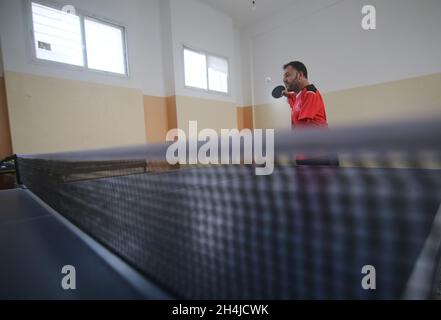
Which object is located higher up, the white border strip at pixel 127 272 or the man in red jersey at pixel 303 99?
the man in red jersey at pixel 303 99

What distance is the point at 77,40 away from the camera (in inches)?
159

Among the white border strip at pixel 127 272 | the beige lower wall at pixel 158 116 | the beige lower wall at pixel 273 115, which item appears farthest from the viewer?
the beige lower wall at pixel 273 115

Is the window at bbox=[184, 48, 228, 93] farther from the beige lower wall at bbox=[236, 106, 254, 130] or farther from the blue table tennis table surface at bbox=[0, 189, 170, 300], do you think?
the blue table tennis table surface at bbox=[0, 189, 170, 300]

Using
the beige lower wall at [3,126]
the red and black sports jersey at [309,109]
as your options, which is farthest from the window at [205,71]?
the red and black sports jersey at [309,109]

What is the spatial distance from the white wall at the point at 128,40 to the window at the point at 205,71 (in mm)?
726

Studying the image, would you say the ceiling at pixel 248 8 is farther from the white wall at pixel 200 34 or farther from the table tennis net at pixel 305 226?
the table tennis net at pixel 305 226

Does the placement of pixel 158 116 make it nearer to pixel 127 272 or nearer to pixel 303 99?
pixel 303 99

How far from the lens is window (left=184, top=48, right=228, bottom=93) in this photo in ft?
19.1

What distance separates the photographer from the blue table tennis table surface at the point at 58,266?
600 millimetres

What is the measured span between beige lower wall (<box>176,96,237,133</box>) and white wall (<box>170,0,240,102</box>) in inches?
6.4

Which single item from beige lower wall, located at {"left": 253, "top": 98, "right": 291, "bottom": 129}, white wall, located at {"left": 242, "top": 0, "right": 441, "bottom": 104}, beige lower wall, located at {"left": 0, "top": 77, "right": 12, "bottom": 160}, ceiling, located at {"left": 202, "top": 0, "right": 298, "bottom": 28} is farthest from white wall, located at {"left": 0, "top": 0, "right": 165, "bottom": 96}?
white wall, located at {"left": 242, "top": 0, "right": 441, "bottom": 104}

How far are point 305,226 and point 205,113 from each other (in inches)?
220
